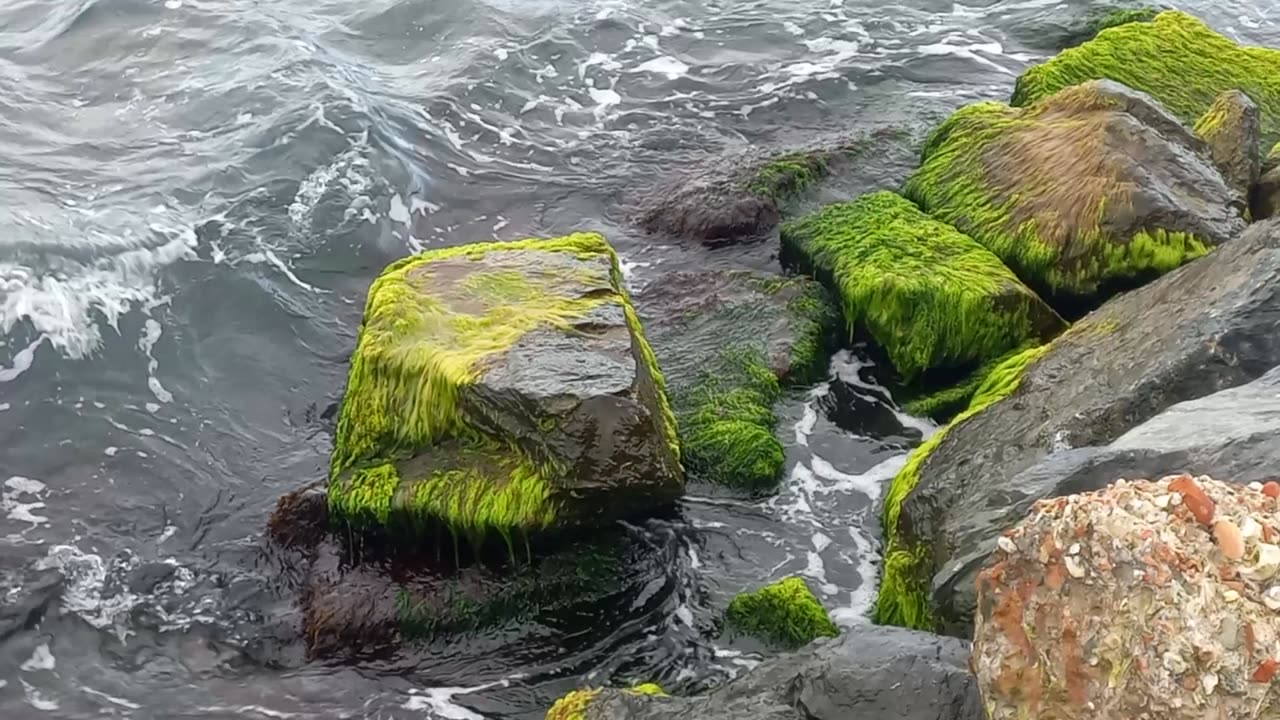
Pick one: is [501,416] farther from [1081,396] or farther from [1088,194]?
[1088,194]

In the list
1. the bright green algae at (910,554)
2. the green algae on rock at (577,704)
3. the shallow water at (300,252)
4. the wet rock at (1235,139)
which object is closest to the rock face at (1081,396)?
the bright green algae at (910,554)

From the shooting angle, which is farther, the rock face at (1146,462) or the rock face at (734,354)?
the rock face at (734,354)

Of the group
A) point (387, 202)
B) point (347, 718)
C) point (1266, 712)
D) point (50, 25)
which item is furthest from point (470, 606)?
point (50, 25)

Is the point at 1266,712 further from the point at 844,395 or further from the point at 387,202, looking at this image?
the point at 387,202

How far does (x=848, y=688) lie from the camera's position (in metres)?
4.67

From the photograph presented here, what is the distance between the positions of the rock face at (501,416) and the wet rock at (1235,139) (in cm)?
514

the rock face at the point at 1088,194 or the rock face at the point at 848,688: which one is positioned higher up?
the rock face at the point at 1088,194

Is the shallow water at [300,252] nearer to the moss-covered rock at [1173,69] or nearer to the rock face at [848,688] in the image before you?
the rock face at [848,688]

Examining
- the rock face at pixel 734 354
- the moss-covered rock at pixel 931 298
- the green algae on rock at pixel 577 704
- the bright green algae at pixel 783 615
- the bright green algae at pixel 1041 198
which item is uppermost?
the bright green algae at pixel 1041 198

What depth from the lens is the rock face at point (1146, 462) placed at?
4.46 meters

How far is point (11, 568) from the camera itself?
23.5ft

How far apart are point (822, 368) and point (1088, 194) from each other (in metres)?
2.34

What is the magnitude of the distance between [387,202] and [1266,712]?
9.60 meters

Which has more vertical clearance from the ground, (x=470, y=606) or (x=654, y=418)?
(x=654, y=418)
